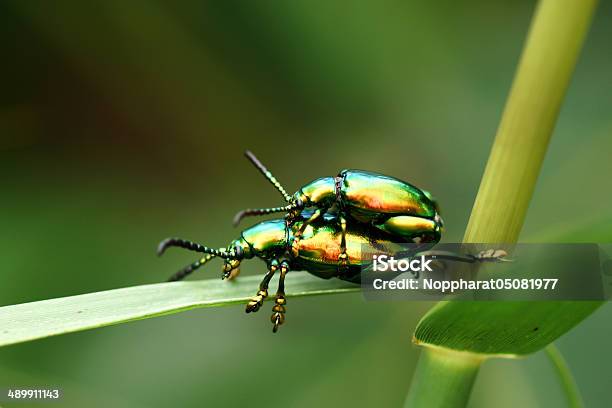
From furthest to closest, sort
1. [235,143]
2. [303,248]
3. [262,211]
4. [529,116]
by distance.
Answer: [235,143], [262,211], [303,248], [529,116]

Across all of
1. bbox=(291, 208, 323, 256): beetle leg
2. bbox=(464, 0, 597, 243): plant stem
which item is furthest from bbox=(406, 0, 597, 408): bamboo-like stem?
bbox=(291, 208, 323, 256): beetle leg

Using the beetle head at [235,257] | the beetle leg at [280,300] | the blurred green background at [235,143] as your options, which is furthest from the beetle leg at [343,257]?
the blurred green background at [235,143]

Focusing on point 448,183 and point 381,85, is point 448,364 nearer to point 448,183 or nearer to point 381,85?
point 448,183

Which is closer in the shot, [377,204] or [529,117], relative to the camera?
[529,117]

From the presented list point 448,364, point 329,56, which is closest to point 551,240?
point 448,364
